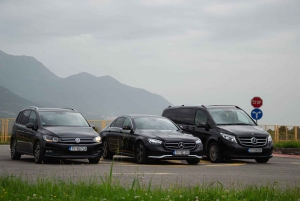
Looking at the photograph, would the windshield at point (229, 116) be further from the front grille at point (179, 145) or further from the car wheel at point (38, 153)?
the car wheel at point (38, 153)

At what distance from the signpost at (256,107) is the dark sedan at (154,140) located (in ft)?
50.6

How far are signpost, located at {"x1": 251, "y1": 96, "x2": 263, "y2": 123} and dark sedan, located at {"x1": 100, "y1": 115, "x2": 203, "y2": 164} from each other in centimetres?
1543

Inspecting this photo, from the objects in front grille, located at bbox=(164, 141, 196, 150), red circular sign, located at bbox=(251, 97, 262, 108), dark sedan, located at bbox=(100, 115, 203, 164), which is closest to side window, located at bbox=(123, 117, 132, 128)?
dark sedan, located at bbox=(100, 115, 203, 164)

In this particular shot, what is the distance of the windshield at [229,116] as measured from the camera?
886 inches

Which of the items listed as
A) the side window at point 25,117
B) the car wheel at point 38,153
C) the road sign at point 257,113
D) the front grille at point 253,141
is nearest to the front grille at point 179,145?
the front grille at point 253,141

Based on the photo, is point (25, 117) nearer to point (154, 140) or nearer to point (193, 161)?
point (154, 140)

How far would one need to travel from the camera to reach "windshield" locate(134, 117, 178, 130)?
69.8 feet

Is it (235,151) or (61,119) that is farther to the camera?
(235,151)

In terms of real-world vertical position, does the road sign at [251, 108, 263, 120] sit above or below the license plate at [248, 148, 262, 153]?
above

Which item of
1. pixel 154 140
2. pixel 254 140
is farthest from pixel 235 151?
pixel 154 140

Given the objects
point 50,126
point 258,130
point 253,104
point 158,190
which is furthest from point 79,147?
point 253,104

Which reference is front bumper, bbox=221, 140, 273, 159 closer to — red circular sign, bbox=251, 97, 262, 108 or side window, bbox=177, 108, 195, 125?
side window, bbox=177, 108, 195, 125

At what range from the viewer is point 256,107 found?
36844mm

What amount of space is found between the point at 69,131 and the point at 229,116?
628cm
